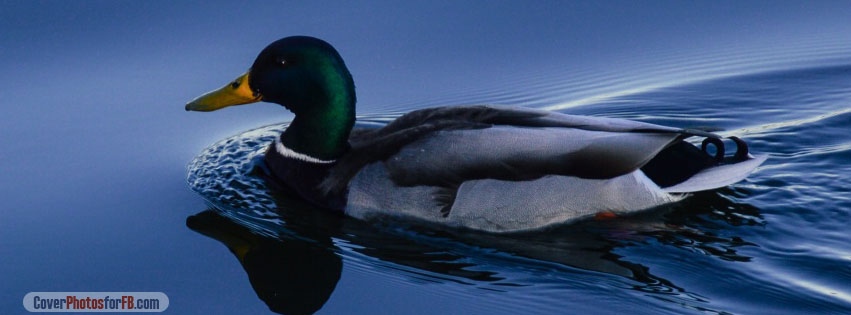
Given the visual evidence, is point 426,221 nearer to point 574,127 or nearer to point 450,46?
point 574,127

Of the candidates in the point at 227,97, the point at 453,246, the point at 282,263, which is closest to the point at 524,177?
the point at 453,246

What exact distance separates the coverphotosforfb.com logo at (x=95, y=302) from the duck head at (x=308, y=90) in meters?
1.73

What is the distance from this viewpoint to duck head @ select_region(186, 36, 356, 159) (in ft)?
24.6

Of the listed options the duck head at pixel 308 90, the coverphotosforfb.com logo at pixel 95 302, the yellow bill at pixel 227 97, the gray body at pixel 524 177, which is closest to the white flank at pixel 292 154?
the duck head at pixel 308 90

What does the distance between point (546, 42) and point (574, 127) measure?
2531 millimetres

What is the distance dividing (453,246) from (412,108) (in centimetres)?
225

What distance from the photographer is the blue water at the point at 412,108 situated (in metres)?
6.33

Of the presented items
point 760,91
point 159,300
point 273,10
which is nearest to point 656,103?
point 760,91

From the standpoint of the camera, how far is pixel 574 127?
7230 mm

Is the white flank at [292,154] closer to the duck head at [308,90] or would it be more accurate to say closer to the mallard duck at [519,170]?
the duck head at [308,90]

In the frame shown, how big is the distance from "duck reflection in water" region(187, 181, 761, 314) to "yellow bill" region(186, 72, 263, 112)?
75 centimetres

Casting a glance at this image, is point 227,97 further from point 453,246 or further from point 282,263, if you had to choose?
point 453,246

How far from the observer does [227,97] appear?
7723 mm

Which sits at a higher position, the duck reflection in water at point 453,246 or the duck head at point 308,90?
the duck head at point 308,90
